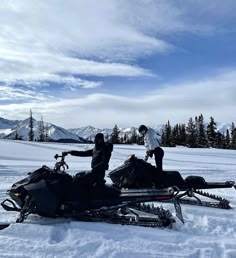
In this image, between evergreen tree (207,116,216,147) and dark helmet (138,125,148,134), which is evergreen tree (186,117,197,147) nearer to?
evergreen tree (207,116,216,147)

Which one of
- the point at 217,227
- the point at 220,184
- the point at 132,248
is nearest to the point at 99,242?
the point at 132,248

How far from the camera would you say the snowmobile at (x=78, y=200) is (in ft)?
16.9

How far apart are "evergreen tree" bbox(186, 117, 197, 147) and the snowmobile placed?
42191mm

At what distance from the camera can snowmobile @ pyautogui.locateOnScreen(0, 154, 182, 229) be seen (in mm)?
5164

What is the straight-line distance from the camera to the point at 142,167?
6.52m

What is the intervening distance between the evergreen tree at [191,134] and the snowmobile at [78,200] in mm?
42191

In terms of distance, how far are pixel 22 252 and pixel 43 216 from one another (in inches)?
44.9

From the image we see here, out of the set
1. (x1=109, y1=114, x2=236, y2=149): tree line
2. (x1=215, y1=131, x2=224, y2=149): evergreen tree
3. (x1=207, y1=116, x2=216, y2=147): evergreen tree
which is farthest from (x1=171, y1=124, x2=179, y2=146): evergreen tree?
(x1=215, y1=131, x2=224, y2=149): evergreen tree

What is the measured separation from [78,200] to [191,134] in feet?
145

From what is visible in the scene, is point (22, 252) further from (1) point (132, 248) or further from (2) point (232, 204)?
(2) point (232, 204)

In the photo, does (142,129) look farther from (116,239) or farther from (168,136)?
(168,136)

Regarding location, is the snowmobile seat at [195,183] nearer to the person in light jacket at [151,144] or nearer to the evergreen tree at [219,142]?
the person in light jacket at [151,144]

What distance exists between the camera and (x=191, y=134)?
158 ft

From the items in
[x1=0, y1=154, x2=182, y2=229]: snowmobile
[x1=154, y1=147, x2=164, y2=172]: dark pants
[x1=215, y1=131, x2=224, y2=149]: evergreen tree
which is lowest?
[x1=0, y1=154, x2=182, y2=229]: snowmobile
